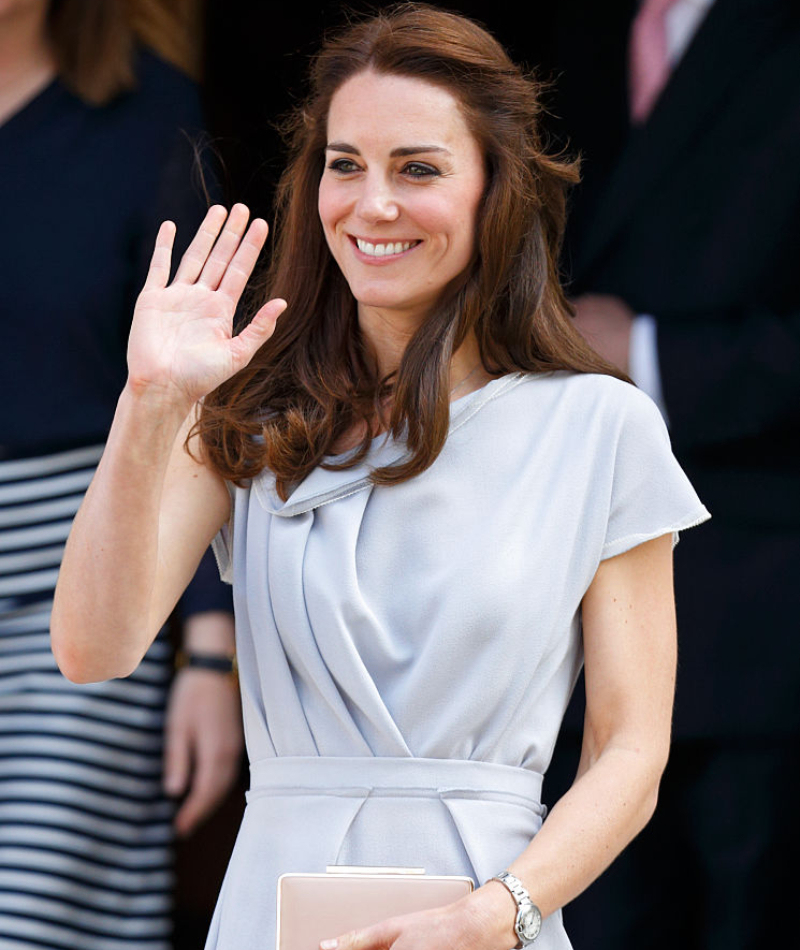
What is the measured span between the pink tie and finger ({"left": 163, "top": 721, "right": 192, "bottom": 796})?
1.48 metres

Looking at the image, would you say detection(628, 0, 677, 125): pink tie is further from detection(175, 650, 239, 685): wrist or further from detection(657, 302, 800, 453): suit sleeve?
detection(175, 650, 239, 685): wrist

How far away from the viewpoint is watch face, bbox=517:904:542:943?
236 cm

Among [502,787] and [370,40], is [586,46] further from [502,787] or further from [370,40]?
[502,787]

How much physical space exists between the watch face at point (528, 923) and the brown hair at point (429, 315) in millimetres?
611

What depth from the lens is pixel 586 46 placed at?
158 inches

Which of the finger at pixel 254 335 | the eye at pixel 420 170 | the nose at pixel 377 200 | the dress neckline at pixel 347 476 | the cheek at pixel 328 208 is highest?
the eye at pixel 420 170

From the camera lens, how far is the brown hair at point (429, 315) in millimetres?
2656

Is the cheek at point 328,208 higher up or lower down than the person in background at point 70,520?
higher up

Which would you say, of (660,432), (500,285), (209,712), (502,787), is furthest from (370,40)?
(209,712)

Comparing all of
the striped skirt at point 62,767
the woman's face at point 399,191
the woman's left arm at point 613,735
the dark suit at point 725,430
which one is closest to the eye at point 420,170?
the woman's face at point 399,191

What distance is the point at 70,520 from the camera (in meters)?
3.52

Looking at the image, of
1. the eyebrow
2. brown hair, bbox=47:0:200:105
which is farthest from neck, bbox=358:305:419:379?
brown hair, bbox=47:0:200:105

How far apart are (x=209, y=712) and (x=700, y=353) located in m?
1.12

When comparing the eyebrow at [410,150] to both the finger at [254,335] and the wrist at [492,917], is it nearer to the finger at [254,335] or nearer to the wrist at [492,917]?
the finger at [254,335]
